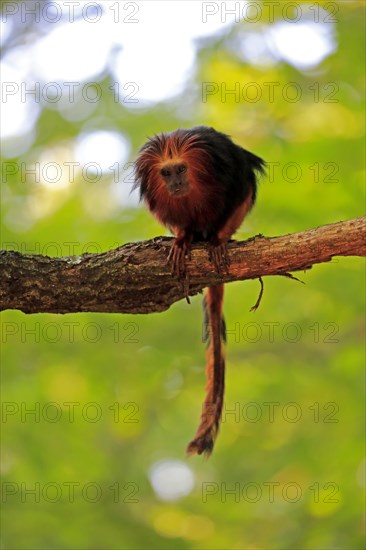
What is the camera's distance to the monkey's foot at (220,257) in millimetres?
4859

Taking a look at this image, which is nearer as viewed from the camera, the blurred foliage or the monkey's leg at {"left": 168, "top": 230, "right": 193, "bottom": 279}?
the monkey's leg at {"left": 168, "top": 230, "right": 193, "bottom": 279}

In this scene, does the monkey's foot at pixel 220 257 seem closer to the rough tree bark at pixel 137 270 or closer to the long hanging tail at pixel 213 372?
the rough tree bark at pixel 137 270

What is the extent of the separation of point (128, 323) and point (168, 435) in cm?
149

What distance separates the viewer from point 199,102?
856 centimetres

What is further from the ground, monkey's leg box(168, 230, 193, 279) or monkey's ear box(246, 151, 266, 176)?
monkey's ear box(246, 151, 266, 176)

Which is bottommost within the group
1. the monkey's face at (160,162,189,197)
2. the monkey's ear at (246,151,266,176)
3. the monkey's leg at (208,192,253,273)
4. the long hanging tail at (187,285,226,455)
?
the long hanging tail at (187,285,226,455)

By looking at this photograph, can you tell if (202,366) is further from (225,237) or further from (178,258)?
(178,258)

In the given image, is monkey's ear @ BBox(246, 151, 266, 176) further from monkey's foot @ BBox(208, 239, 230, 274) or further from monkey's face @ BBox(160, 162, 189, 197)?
monkey's foot @ BBox(208, 239, 230, 274)

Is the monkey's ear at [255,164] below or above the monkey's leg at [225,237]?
above

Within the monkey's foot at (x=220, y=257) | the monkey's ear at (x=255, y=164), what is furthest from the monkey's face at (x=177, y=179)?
the monkey's foot at (x=220, y=257)

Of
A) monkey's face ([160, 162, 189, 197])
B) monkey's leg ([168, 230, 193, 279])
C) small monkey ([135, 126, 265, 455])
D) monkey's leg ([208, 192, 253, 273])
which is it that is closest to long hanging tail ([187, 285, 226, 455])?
small monkey ([135, 126, 265, 455])

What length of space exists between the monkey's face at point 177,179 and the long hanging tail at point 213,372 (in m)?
0.80

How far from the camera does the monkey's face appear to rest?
5.77m

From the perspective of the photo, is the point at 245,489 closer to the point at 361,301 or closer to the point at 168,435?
the point at 168,435
